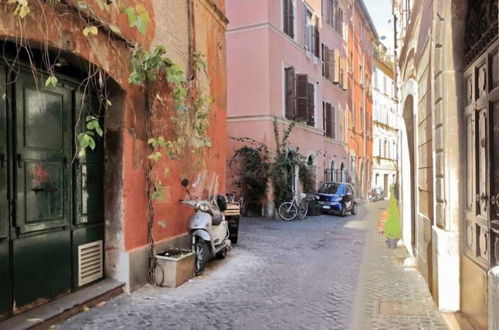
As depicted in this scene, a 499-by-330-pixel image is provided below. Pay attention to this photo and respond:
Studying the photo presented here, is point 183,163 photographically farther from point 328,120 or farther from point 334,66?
point 334,66

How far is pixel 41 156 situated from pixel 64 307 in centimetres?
161

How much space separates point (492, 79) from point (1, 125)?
4707 mm

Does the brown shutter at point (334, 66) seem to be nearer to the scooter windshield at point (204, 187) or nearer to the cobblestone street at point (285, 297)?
the cobblestone street at point (285, 297)

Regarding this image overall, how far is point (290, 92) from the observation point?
17.8m

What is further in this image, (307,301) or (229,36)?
(229,36)

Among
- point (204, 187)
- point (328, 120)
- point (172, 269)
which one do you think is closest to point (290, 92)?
point (328, 120)

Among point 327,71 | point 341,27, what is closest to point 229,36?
point 327,71

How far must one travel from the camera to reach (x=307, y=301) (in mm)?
5496

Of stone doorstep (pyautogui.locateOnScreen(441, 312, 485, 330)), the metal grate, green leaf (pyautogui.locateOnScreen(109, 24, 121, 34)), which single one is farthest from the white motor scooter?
stone doorstep (pyautogui.locateOnScreen(441, 312, 485, 330))

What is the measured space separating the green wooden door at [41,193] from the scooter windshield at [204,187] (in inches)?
108

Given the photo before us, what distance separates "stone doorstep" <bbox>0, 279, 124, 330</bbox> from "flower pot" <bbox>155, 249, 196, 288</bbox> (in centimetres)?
66

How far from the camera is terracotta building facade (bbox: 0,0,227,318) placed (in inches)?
168

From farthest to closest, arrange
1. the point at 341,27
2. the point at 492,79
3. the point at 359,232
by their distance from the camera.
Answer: the point at 341,27, the point at 359,232, the point at 492,79

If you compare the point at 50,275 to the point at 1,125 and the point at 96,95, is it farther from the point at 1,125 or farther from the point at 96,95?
the point at 96,95
